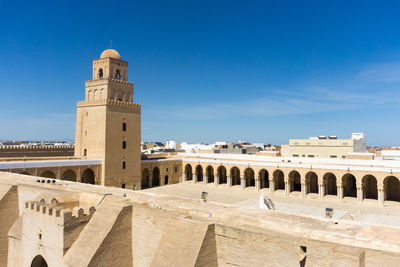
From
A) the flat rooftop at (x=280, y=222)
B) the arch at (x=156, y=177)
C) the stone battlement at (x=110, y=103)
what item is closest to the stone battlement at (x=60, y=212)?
the flat rooftop at (x=280, y=222)

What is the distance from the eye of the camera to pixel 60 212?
37.5ft

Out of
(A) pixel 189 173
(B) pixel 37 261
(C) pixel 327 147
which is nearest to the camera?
(B) pixel 37 261

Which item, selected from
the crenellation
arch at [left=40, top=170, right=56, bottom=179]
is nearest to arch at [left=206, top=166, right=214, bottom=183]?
arch at [left=40, top=170, right=56, bottom=179]

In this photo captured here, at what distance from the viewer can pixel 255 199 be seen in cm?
3030

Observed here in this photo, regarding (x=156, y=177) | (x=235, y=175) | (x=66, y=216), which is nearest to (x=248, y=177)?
(x=235, y=175)

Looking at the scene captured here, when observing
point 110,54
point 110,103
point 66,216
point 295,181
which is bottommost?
point 295,181

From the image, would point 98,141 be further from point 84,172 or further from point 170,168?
point 170,168

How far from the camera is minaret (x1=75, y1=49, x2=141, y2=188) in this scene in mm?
31234

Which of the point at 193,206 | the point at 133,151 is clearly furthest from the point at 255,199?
the point at 193,206

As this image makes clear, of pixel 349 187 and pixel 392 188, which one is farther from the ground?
pixel 392 188

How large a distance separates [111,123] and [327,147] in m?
26.5

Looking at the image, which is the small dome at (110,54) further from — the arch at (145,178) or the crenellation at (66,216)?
the crenellation at (66,216)

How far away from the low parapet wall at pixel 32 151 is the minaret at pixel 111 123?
596 cm

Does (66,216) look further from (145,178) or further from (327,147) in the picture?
(327,147)
